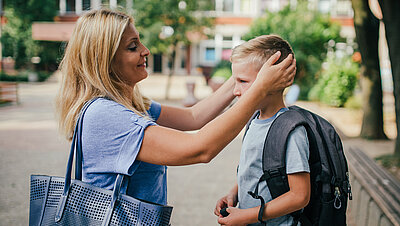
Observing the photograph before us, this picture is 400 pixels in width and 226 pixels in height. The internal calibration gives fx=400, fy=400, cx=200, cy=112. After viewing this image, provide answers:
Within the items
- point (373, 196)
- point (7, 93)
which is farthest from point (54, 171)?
point (7, 93)

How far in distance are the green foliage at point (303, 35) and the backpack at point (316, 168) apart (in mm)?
15811

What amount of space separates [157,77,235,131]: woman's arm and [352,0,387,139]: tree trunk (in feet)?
23.1

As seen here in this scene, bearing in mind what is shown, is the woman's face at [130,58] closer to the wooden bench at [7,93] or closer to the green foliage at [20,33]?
the wooden bench at [7,93]

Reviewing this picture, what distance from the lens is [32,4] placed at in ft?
96.8

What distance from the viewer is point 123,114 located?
1613 millimetres

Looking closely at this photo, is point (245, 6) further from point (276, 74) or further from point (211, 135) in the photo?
point (211, 135)

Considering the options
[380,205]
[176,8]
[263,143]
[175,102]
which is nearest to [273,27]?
[176,8]

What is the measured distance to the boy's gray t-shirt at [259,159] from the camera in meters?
1.65

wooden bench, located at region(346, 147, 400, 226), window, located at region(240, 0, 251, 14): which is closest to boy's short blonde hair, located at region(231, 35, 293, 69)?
wooden bench, located at region(346, 147, 400, 226)

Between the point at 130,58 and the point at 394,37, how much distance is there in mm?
5665

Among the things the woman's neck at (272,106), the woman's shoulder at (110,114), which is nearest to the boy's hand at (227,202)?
the woman's neck at (272,106)

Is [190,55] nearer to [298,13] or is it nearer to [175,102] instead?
[298,13]

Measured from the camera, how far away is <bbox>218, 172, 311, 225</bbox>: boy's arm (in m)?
1.66

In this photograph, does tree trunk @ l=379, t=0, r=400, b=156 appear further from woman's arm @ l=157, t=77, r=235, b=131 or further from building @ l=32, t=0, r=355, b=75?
building @ l=32, t=0, r=355, b=75
